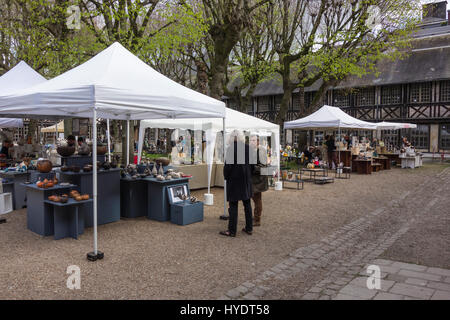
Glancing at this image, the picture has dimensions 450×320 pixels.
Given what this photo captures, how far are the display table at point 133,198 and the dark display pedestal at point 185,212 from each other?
2.54 ft

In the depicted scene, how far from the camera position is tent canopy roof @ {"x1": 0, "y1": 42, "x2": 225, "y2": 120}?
4.46m

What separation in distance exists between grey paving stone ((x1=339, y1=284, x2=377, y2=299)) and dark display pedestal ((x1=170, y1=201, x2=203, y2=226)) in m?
3.17

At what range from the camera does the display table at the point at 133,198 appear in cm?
661

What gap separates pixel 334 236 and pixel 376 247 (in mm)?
706

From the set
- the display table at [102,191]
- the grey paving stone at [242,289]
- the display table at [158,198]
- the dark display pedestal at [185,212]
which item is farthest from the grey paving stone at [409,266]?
the display table at [102,191]

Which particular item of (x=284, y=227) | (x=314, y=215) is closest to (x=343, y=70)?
(x=314, y=215)

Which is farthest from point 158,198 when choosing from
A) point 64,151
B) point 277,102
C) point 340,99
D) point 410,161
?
point 277,102

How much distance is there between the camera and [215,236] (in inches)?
216

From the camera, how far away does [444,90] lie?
24.3 meters

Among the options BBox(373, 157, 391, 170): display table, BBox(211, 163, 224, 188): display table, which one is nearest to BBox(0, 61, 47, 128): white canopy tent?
BBox(211, 163, 224, 188): display table

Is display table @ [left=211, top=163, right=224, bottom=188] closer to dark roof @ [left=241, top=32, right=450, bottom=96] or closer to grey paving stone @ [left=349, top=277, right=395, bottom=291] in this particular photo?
grey paving stone @ [left=349, top=277, right=395, bottom=291]

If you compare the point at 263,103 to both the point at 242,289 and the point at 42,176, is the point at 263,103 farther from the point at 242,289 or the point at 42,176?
the point at 242,289

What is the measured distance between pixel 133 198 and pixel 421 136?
25638 millimetres
